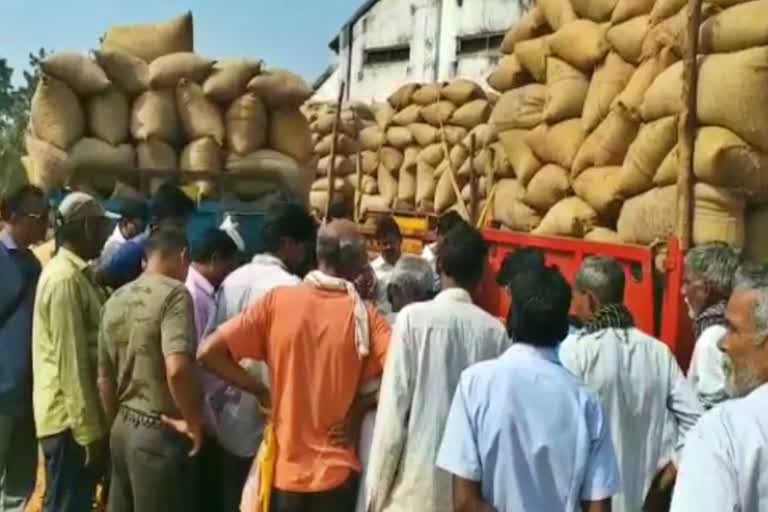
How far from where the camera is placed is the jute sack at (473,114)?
11.7m

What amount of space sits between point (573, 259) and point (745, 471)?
329 centimetres

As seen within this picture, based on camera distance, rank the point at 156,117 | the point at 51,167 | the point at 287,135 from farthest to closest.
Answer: the point at 287,135
the point at 156,117
the point at 51,167

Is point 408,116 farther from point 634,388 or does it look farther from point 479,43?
point 634,388

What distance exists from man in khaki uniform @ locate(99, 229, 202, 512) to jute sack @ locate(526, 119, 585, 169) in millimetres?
2752

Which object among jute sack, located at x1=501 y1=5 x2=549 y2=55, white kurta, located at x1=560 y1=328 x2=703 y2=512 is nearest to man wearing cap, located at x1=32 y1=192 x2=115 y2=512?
white kurta, located at x1=560 y1=328 x2=703 y2=512

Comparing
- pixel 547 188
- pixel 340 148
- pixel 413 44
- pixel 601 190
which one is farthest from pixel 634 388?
pixel 413 44

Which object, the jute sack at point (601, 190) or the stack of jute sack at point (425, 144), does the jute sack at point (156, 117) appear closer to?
the stack of jute sack at point (425, 144)

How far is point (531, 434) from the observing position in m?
→ 2.89

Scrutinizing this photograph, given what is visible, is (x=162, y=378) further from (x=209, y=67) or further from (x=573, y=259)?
(x=209, y=67)

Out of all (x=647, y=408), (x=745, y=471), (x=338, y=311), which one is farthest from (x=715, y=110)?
(x=745, y=471)

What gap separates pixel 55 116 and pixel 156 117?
0.73 m

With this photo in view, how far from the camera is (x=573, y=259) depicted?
17.0 feet

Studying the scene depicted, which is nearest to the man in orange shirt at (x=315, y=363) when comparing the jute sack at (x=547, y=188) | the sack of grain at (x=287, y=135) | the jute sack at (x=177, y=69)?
the jute sack at (x=547, y=188)

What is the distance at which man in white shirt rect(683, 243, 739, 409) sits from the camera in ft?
11.9
